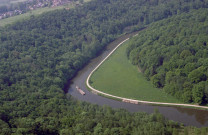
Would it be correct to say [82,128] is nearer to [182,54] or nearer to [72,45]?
[182,54]

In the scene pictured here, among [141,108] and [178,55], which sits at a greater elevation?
[178,55]

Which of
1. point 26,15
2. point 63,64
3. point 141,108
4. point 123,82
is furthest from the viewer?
point 26,15

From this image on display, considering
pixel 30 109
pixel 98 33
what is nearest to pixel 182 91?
pixel 30 109

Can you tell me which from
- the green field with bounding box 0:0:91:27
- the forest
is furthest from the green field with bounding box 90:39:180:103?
the green field with bounding box 0:0:91:27

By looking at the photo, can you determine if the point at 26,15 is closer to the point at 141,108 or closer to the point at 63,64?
the point at 63,64

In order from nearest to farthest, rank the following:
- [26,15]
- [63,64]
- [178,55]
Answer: [178,55], [63,64], [26,15]

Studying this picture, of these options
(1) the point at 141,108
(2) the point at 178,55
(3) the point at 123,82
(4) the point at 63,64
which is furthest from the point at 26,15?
(1) the point at 141,108
